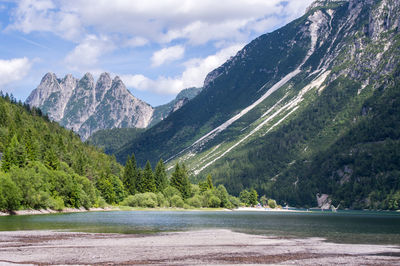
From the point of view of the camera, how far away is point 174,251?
4509 centimetres

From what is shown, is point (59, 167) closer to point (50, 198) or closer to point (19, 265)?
point (50, 198)

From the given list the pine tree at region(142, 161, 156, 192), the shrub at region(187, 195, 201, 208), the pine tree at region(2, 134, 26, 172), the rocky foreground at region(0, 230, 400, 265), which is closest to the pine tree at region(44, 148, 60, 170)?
the pine tree at region(2, 134, 26, 172)

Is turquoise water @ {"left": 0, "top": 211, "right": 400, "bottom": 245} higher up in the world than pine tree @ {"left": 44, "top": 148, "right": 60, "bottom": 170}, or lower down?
lower down

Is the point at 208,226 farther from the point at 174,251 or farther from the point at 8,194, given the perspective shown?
the point at 8,194

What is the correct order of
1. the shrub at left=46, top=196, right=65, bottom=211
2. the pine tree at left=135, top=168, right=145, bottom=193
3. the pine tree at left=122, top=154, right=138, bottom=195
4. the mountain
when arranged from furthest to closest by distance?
1. the pine tree at left=135, top=168, right=145, bottom=193
2. the pine tree at left=122, top=154, right=138, bottom=195
3. the shrub at left=46, top=196, right=65, bottom=211
4. the mountain

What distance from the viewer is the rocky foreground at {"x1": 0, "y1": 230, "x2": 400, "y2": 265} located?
38938mm

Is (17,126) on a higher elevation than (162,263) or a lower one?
higher

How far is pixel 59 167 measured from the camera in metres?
152

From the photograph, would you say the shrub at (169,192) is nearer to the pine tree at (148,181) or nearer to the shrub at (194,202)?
the pine tree at (148,181)

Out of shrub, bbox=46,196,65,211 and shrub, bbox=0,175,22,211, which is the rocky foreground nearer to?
shrub, bbox=0,175,22,211

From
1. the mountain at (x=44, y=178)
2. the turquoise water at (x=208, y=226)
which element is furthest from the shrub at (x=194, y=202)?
the turquoise water at (x=208, y=226)

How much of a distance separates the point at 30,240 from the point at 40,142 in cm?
12396

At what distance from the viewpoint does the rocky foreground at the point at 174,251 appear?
3894 centimetres

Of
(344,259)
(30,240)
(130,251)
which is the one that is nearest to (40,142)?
(30,240)
